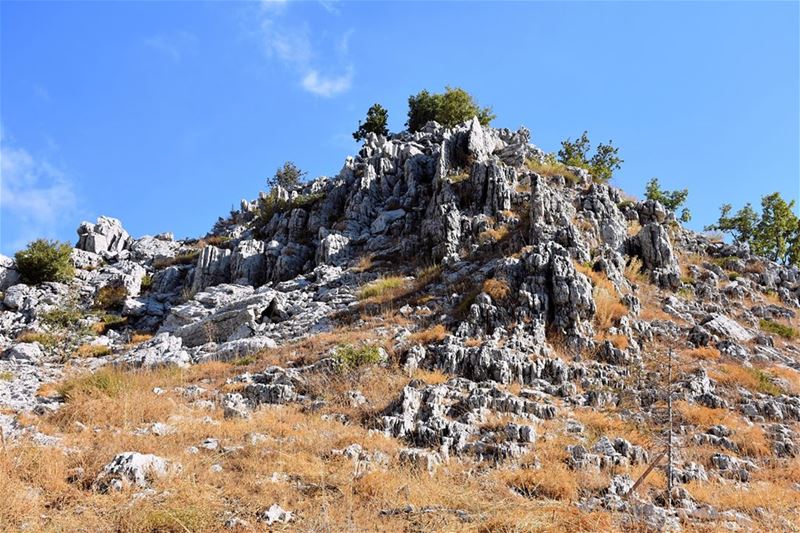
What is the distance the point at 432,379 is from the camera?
12820 mm

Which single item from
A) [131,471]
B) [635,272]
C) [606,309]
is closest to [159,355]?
[131,471]

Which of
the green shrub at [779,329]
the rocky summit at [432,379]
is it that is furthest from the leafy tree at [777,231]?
the green shrub at [779,329]

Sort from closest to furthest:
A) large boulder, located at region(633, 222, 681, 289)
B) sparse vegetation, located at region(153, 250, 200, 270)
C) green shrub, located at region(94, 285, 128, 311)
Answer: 1. large boulder, located at region(633, 222, 681, 289)
2. green shrub, located at region(94, 285, 128, 311)
3. sparse vegetation, located at region(153, 250, 200, 270)

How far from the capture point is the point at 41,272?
29.2 metres

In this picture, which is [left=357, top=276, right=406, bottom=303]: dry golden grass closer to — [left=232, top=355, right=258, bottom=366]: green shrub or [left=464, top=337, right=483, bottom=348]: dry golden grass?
[left=232, top=355, right=258, bottom=366]: green shrub

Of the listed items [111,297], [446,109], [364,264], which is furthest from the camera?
[446,109]

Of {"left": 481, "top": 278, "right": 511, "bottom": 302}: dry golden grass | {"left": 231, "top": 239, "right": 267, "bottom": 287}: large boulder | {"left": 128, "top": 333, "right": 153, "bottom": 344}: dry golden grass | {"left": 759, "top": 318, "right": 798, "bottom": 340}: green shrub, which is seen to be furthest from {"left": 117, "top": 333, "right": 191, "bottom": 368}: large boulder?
{"left": 759, "top": 318, "right": 798, "bottom": 340}: green shrub

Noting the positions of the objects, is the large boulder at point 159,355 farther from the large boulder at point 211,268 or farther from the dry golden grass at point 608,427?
the dry golden grass at point 608,427

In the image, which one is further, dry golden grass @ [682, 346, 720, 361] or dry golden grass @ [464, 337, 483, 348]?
dry golden grass @ [682, 346, 720, 361]

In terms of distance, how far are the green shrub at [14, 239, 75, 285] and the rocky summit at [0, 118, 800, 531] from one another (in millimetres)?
907

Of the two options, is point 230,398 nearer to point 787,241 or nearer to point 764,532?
point 764,532

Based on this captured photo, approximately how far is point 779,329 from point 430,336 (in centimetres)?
1252

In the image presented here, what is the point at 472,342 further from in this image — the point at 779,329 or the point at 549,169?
the point at 549,169

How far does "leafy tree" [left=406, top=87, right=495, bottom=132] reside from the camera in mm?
44156
